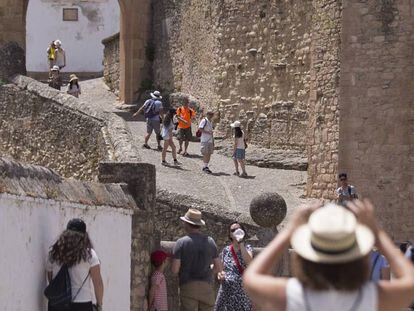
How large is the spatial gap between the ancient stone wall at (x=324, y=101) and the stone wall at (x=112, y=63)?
10575mm

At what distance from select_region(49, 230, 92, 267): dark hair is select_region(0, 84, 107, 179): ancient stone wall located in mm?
6839

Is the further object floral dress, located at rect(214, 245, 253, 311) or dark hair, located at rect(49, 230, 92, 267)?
floral dress, located at rect(214, 245, 253, 311)

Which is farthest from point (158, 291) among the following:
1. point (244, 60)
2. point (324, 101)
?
point (244, 60)

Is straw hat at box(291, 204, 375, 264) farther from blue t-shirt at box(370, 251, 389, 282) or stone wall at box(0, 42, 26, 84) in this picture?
stone wall at box(0, 42, 26, 84)

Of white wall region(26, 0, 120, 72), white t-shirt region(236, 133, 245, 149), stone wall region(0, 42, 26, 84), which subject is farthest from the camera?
white wall region(26, 0, 120, 72)

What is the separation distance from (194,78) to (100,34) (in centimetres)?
1206

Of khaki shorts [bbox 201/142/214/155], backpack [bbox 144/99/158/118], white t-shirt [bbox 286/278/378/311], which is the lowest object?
khaki shorts [bbox 201/142/214/155]

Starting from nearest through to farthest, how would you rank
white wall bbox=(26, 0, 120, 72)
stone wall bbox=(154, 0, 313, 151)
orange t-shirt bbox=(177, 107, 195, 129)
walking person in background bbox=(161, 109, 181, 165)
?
walking person in background bbox=(161, 109, 181, 165), orange t-shirt bbox=(177, 107, 195, 129), stone wall bbox=(154, 0, 313, 151), white wall bbox=(26, 0, 120, 72)

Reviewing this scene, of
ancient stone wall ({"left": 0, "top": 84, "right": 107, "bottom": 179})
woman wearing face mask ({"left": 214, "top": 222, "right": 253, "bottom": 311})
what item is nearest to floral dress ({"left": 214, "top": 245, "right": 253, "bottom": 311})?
woman wearing face mask ({"left": 214, "top": 222, "right": 253, "bottom": 311})

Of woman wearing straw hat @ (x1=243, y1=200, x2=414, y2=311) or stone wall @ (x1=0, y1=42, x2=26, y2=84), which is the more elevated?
woman wearing straw hat @ (x1=243, y1=200, x2=414, y2=311)

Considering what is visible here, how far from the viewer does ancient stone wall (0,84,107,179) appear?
17672 mm

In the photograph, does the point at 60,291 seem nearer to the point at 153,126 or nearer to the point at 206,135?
the point at 206,135

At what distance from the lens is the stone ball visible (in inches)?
597

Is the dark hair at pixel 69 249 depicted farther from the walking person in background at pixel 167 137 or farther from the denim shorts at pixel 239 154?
the denim shorts at pixel 239 154
